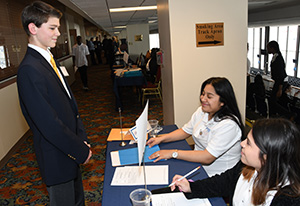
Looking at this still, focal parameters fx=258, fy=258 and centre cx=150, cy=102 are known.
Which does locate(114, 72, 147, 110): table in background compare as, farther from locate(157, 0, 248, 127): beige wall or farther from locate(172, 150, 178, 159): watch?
locate(172, 150, 178, 159): watch

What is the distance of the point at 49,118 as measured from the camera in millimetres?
1498

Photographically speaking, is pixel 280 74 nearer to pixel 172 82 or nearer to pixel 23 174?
pixel 172 82

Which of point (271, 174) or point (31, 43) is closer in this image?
point (271, 174)

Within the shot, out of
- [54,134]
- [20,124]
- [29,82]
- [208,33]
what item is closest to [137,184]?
[54,134]

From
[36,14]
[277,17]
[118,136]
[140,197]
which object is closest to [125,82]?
[118,136]

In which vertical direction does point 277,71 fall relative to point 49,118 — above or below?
below

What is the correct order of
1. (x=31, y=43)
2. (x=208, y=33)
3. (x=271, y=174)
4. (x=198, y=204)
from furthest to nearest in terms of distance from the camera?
(x=208, y=33), (x=31, y=43), (x=198, y=204), (x=271, y=174)

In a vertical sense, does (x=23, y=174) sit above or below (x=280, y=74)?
below

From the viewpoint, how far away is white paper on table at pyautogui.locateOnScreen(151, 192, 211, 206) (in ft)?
4.20

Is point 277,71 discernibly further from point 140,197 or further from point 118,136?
point 140,197

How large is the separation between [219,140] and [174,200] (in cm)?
66

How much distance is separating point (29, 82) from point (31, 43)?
0.95 feet

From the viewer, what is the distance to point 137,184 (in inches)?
58.1

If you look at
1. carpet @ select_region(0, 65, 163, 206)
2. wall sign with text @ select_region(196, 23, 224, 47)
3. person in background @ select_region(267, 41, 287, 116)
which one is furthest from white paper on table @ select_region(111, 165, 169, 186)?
person in background @ select_region(267, 41, 287, 116)
